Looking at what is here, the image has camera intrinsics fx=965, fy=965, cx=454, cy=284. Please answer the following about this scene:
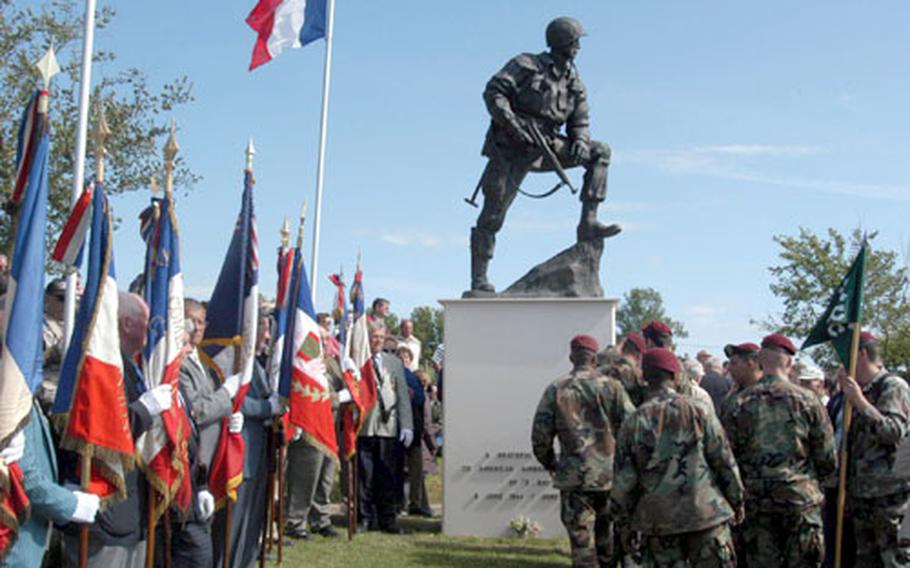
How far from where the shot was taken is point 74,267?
527 centimetres

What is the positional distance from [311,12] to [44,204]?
26.2 ft

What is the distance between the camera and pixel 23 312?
4148 millimetres

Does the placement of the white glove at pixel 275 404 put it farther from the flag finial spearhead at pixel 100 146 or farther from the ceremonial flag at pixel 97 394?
the flag finial spearhead at pixel 100 146

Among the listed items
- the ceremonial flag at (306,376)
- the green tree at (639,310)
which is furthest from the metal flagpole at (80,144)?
the green tree at (639,310)

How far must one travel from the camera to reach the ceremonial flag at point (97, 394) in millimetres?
4668

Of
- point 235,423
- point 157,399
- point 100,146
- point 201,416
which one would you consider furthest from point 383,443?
point 100,146

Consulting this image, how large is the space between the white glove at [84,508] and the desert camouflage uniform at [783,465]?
4.19 m

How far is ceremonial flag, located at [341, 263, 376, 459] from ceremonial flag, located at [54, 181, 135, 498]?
4.97 meters

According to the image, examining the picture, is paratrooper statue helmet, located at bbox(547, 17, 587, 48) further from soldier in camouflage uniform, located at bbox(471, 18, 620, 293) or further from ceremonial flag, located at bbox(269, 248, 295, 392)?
ceremonial flag, located at bbox(269, 248, 295, 392)

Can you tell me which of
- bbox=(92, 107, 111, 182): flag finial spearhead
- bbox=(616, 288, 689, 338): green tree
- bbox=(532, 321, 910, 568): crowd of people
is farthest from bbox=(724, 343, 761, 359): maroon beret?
bbox=(616, 288, 689, 338): green tree

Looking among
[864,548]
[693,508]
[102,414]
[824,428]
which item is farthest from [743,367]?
[102,414]

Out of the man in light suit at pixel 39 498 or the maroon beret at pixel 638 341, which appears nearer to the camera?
the man in light suit at pixel 39 498

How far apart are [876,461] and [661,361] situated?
2233 millimetres

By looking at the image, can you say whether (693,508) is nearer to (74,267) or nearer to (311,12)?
(74,267)
